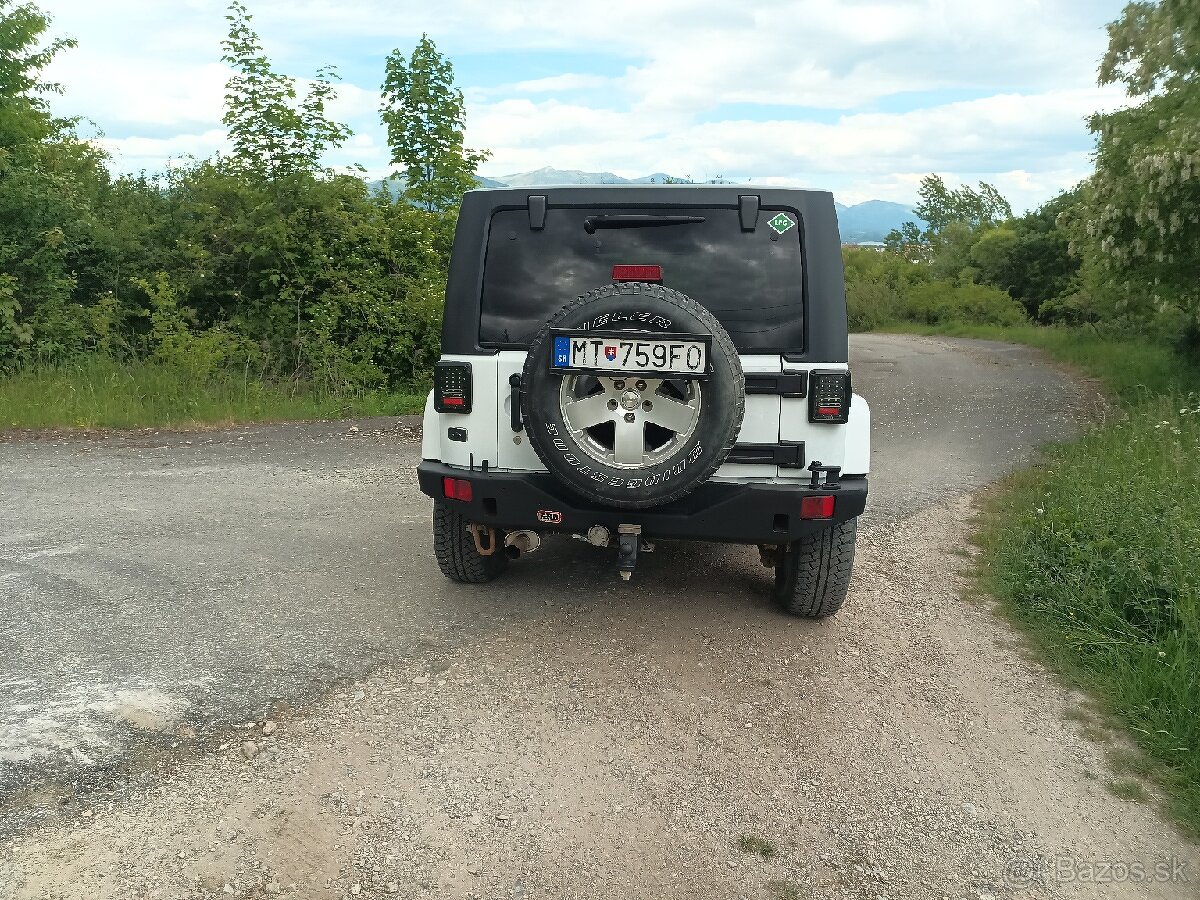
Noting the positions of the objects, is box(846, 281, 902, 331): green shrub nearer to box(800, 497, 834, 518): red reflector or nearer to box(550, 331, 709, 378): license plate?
box(800, 497, 834, 518): red reflector

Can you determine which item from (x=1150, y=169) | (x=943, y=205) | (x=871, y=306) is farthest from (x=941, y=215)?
(x=1150, y=169)

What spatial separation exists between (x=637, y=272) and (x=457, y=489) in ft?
4.36

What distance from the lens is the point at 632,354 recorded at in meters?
4.00

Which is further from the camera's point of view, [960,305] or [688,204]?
[960,305]

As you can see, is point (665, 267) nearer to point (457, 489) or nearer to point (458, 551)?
point (457, 489)

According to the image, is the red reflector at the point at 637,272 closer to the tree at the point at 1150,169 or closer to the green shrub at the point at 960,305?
the tree at the point at 1150,169

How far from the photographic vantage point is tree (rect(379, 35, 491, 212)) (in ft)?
41.4

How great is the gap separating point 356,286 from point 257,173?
1858 millimetres

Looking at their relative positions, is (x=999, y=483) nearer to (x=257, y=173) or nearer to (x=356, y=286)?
(x=356, y=286)

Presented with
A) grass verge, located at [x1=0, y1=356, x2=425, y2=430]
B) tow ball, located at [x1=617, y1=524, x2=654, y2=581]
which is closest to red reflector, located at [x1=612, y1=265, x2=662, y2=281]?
tow ball, located at [x1=617, y1=524, x2=654, y2=581]

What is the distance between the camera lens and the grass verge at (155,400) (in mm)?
10438

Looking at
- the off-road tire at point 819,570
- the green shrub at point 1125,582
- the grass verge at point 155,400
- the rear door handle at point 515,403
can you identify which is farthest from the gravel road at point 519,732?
the grass verge at point 155,400

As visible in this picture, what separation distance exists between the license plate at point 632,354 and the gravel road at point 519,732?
1356 millimetres

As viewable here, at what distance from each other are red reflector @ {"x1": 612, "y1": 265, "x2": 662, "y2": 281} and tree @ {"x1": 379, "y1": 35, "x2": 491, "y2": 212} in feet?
29.6
